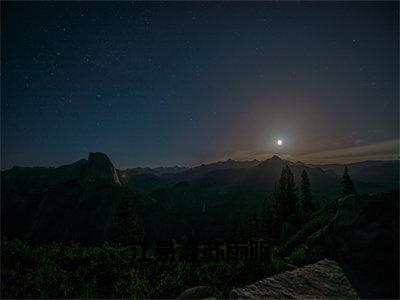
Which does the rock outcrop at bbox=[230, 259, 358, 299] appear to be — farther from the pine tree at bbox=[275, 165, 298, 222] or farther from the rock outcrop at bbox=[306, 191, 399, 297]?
the pine tree at bbox=[275, 165, 298, 222]

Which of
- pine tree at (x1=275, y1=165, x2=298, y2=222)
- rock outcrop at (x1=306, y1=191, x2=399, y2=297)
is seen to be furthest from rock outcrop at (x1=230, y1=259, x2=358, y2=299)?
pine tree at (x1=275, y1=165, x2=298, y2=222)

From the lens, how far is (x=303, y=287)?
7.31m

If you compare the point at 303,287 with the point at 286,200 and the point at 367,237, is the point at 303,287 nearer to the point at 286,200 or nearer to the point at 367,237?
the point at 367,237

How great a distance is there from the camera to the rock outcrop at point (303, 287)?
677 centimetres

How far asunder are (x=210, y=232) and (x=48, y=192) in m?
94.9

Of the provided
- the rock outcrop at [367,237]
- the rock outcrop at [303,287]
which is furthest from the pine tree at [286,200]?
the rock outcrop at [303,287]

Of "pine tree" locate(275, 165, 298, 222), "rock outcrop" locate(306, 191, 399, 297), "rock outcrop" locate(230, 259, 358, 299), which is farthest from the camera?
"pine tree" locate(275, 165, 298, 222)

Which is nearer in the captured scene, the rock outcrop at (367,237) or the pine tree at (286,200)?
the rock outcrop at (367,237)

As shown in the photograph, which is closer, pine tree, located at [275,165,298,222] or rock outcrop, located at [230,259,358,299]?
rock outcrop, located at [230,259,358,299]

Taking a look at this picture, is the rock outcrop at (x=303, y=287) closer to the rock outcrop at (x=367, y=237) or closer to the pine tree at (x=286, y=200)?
the rock outcrop at (x=367, y=237)

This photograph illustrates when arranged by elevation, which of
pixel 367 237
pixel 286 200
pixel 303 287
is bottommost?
pixel 286 200

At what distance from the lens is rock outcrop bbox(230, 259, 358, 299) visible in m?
6.77

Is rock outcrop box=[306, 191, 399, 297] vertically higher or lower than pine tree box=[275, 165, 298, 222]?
higher

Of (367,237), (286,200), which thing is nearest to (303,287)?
(367,237)
